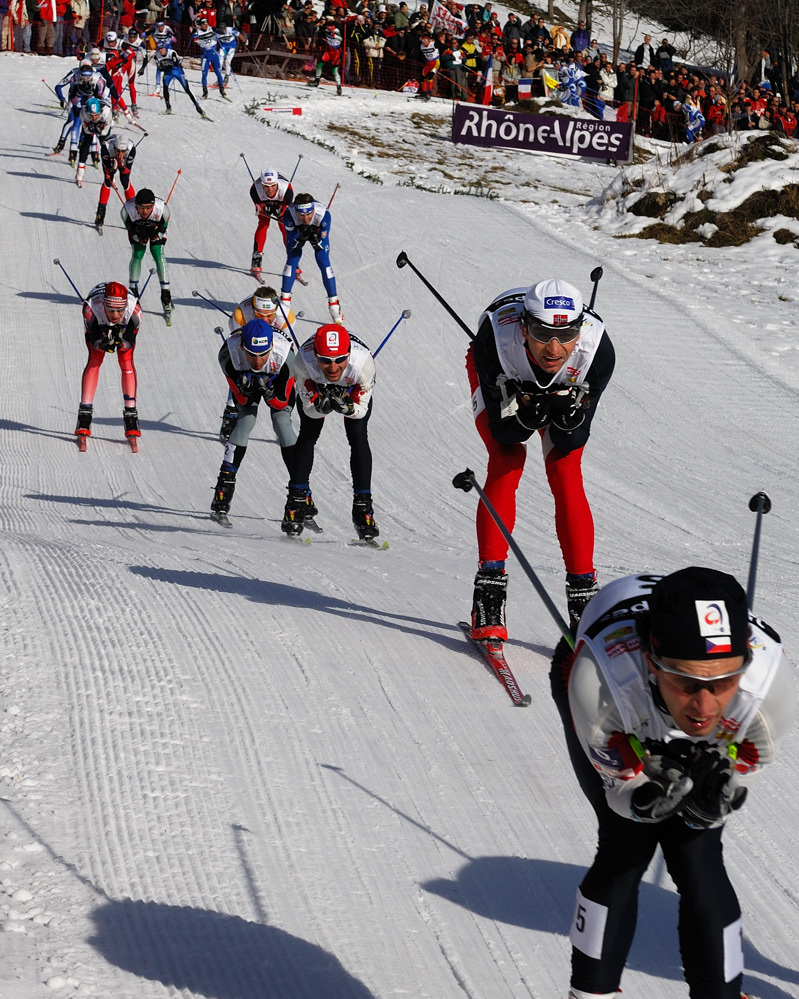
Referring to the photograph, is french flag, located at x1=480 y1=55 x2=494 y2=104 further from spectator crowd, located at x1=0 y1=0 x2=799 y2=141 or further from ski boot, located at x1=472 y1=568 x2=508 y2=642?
ski boot, located at x1=472 y1=568 x2=508 y2=642

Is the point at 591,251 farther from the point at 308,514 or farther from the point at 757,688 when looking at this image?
the point at 757,688

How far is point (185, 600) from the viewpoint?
21.0 ft

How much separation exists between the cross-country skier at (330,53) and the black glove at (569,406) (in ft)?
91.7

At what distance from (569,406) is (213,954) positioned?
118 inches

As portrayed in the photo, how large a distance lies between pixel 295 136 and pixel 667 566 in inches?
827

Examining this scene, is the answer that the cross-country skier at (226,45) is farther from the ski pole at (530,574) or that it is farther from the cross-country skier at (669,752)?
the cross-country skier at (669,752)

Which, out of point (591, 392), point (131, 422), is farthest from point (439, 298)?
point (131, 422)

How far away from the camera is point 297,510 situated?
923 centimetres

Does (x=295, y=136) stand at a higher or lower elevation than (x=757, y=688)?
higher

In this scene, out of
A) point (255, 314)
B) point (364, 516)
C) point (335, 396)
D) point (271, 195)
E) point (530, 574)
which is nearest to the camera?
point (530, 574)

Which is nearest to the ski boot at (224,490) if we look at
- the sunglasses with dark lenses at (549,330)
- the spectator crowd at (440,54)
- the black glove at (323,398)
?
the black glove at (323,398)

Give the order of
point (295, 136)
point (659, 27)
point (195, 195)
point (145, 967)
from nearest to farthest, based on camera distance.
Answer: point (145, 967) → point (195, 195) → point (295, 136) → point (659, 27)

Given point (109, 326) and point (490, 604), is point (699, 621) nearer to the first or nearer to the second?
point (490, 604)

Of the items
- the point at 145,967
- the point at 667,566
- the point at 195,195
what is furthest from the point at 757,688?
the point at 195,195
